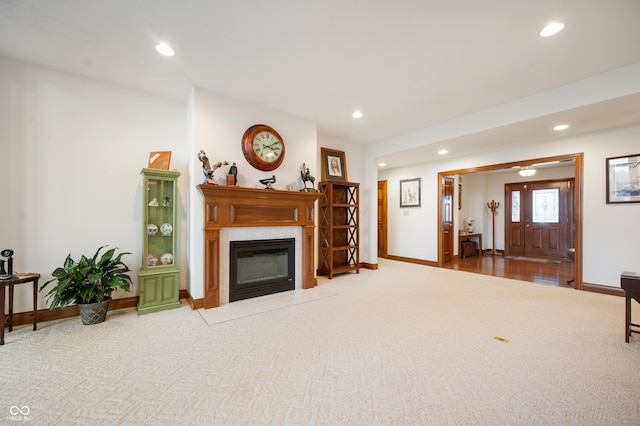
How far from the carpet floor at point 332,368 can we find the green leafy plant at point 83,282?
11.7 inches

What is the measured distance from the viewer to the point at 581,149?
4.24 m

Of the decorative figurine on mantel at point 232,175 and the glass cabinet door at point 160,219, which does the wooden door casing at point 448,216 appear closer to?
the decorative figurine on mantel at point 232,175

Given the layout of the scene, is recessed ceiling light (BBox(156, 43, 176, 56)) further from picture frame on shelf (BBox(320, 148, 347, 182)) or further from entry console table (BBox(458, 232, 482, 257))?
entry console table (BBox(458, 232, 482, 257))

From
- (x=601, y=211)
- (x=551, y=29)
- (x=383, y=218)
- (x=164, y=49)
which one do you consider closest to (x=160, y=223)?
(x=164, y=49)

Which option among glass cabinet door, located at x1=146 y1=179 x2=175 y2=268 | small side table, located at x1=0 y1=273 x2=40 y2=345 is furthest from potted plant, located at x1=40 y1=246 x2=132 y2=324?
glass cabinet door, located at x1=146 y1=179 x2=175 y2=268

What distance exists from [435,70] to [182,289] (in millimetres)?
4243

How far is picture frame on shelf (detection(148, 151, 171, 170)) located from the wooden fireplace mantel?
0.59m

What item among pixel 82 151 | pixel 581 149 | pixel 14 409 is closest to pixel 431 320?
pixel 14 409

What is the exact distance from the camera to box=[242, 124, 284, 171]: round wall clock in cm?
365

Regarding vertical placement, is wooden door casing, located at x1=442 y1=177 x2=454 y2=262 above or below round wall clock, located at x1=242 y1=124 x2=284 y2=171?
below

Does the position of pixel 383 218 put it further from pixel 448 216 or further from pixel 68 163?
pixel 68 163

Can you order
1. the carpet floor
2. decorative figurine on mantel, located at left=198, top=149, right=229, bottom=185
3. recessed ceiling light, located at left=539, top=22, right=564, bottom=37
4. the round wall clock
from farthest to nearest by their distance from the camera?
the round wall clock, decorative figurine on mantel, located at left=198, top=149, right=229, bottom=185, recessed ceiling light, located at left=539, top=22, right=564, bottom=37, the carpet floor

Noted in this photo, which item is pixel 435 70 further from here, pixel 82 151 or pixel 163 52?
pixel 82 151

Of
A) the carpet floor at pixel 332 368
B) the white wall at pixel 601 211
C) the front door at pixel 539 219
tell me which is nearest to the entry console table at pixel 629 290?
the carpet floor at pixel 332 368
